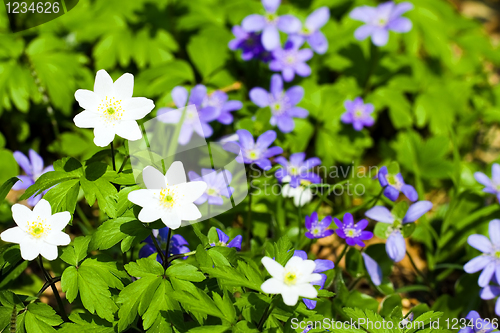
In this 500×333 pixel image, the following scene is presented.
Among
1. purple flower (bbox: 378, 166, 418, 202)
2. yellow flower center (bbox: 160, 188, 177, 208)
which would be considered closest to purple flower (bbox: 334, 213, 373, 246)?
purple flower (bbox: 378, 166, 418, 202)

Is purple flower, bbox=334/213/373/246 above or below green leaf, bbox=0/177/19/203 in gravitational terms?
below

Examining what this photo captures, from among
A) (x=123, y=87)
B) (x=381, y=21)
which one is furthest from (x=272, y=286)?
(x=381, y=21)

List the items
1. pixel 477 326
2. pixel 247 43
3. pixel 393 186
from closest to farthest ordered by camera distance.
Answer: pixel 477 326 → pixel 393 186 → pixel 247 43

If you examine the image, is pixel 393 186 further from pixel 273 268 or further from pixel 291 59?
pixel 291 59

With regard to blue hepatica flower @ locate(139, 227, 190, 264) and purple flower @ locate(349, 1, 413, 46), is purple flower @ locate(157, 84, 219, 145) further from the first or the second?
purple flower @ locate(349, 1, 413, 46)

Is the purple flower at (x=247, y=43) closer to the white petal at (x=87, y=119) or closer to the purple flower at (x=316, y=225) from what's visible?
the purple flower at (x=316, y=225)
